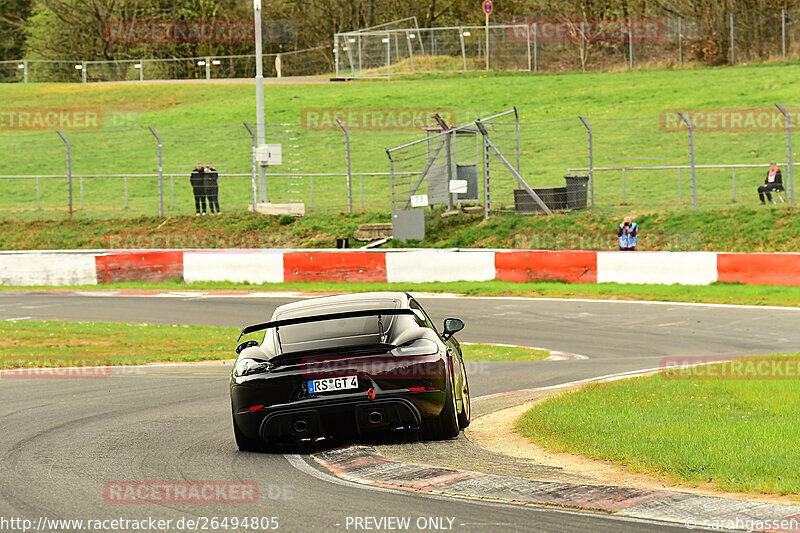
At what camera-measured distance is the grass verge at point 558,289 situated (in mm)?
22094

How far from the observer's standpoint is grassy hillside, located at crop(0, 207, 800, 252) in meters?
26.3

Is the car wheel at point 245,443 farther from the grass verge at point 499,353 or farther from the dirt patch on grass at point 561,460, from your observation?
the grass verge at point 499,353

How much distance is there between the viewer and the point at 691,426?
355 inches

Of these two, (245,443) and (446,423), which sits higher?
(446,423)

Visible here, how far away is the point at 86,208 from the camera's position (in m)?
36.3

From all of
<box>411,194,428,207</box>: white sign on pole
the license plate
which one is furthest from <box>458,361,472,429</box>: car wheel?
<box>411,194,428,207</box>: white sign on pole

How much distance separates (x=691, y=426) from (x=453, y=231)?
2105cm

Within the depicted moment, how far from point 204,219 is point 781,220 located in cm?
1619

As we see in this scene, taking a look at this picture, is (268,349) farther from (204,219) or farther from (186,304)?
(204,219)

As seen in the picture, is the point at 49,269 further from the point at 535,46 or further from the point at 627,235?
the point at 535,46

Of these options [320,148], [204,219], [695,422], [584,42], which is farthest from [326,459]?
[584,42]

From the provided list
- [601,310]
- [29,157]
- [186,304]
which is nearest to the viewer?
[601,310]

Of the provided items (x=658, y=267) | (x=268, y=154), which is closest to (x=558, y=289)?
(x=658, y=267)

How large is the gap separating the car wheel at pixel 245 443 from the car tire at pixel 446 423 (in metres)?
1.27
